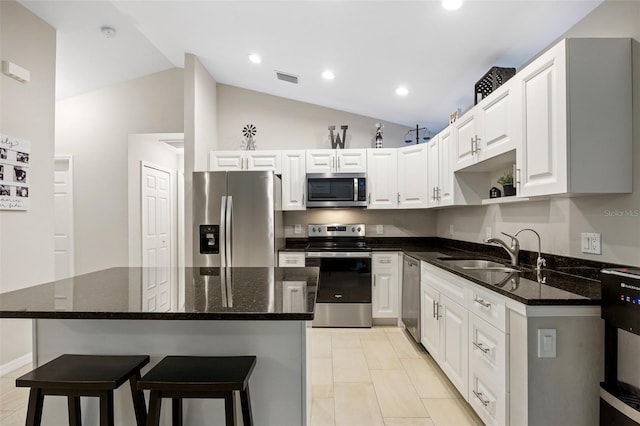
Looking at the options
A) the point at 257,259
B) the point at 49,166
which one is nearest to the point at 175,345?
the point at 257,259

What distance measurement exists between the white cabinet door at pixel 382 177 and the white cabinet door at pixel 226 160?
61.9 inches

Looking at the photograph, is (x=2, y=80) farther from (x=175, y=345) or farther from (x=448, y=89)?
(x=448, y=89)

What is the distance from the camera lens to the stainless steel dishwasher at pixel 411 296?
299 cm

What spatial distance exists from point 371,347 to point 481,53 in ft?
8.87

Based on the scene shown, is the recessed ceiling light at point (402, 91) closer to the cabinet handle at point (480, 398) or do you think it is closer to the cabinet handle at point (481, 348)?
the cabinet handle at point (481, 348)

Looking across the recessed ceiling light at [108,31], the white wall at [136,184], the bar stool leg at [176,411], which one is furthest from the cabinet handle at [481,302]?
the recessed ceiling light at [108,31]

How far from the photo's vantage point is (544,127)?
1.68 m

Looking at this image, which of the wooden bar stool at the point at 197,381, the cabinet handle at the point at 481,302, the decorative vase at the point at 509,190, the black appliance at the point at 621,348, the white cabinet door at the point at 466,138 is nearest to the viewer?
Answer: the wooden bar stool at the point at 197,381

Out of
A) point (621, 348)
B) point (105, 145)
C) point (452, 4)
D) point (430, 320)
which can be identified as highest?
point (452, 4)

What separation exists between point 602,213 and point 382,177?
2.28 metres

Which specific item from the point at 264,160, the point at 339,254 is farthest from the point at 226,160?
the point at 339,254

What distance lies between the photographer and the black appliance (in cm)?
118

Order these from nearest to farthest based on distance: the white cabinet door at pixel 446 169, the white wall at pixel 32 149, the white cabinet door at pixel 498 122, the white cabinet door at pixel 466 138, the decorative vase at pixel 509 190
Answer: the white cabinet door at pixel 498 122, the decorative vase at pixel 509 190, the white cabinet door at pixel 466 138, the white wall at pixel 32 149, the white cabinet door at pixel 446 169

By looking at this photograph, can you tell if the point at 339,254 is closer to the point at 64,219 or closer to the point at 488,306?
the point at 488,306
